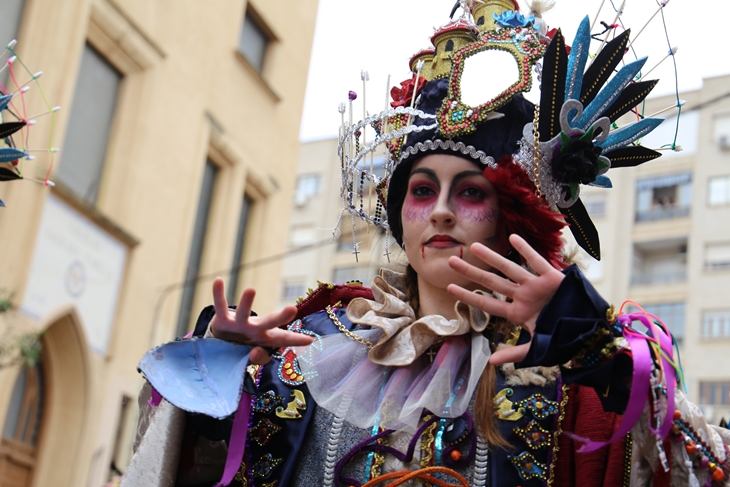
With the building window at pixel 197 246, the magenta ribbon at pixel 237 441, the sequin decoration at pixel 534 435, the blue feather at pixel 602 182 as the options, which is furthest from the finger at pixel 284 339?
the building window at pixel 197 246

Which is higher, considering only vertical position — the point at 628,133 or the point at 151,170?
the point at 151,170

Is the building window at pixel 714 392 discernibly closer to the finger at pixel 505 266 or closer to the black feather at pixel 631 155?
the black feather at pixel 631 155

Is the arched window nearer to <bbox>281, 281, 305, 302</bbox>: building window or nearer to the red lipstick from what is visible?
the red lipstick

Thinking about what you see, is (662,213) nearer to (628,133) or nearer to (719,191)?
(719,191)

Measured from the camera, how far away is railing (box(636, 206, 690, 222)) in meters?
24.9

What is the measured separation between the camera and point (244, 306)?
7.75ft

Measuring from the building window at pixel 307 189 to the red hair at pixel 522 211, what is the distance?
27.0m

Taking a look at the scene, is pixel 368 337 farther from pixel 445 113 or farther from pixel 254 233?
pixel 254 233

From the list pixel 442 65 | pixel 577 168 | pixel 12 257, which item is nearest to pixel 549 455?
pixel 577 168

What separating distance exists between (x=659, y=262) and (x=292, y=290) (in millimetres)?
10703

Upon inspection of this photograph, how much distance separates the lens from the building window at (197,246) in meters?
11.6

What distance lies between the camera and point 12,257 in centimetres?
845

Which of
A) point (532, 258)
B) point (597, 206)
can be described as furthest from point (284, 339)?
point (597, 206)

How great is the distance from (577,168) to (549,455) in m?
0.81
